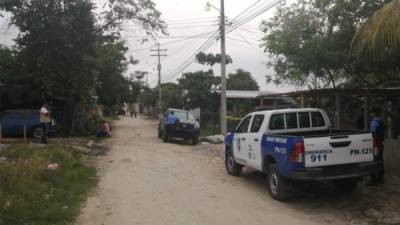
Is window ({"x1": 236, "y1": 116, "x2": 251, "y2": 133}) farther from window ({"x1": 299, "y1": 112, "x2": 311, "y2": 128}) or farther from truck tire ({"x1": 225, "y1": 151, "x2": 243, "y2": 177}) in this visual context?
window ({"x1": 299, "y1": 112, "x2": 311, "y2": 128})

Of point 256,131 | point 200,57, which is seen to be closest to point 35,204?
point 256,131

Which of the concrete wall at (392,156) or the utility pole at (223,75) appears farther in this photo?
the utility pole at (223,75)

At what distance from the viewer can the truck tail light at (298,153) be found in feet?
28.9

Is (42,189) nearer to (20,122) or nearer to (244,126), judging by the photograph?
(244,126)

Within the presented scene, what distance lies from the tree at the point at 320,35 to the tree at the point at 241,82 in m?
36.8

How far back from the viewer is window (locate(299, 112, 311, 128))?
1113cm

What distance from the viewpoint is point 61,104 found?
2844cm

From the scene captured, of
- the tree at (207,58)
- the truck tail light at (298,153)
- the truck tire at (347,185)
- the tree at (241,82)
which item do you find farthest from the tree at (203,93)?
the truck tail light at (298,153)

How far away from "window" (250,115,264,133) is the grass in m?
4.30

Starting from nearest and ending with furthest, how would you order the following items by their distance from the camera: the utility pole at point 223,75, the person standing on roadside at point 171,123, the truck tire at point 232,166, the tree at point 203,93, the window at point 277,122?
the window at point 277,122
the truck tire at point 232,166
the person standing on roadside at point 171,123
the utility pole at point 223,75
the tree at point 203,93

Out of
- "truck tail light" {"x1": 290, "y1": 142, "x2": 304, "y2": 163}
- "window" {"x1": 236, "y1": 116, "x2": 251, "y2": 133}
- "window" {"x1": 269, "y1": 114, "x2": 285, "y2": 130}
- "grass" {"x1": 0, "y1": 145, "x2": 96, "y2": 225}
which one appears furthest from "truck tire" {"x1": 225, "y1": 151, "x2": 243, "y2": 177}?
"truck tail light" {"x1": 290, "y1": 142, "x2": 304, "y2": 163}

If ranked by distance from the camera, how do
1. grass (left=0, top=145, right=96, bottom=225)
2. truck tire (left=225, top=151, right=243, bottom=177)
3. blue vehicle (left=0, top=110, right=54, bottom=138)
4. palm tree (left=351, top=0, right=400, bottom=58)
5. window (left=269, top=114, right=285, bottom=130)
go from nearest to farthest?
palm tree (left=351, top=0, right=400, bottom=58) → grass (left=0, top=145, right=96, bottom=225) → window (left=269, top=114, right=285, bottom=130) → truck tire (left=225, top=151, right=243, bottom=177) → blue vehicle (left=0, top=110, right=54, bottom=138)

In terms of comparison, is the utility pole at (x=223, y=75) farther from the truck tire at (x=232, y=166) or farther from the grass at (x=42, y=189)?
the grass at (x=42, y=189)

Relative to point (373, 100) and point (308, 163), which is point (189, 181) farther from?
point (373, 100)
